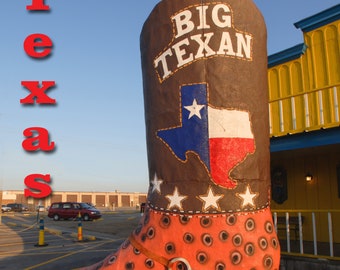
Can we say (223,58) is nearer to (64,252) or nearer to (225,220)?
(225,220)

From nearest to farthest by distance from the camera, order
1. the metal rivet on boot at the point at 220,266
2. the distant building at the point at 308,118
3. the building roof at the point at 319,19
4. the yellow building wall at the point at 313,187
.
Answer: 1. the metal rivet on boot at the point at 220,266
2. the distant building at the point at 308,118
3. the building roof at the point at 319,19
4. the yellow building wall at the point at 313,187

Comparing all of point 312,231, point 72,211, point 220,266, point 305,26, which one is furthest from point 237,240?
point 72,211

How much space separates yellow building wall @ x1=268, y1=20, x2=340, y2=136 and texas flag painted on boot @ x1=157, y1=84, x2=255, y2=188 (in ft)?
15.0

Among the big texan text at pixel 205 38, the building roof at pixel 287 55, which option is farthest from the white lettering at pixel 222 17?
the building roof at pixel 287 55

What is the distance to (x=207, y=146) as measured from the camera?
2.84m

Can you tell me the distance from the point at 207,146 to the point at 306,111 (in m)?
5.37

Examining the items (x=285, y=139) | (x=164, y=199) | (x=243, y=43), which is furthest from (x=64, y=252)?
(x=243, y=43)

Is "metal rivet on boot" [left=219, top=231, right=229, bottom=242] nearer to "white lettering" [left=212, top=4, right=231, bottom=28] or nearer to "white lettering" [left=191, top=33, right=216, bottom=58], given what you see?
"white lettering" [left=191, top=33, right=216, bottom=58]

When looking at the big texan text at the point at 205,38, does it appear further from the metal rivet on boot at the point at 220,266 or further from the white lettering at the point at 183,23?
the metal rivet on boot at the point at 220,266

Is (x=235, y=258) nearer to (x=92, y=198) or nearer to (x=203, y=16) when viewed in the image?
(x=203, y=16)

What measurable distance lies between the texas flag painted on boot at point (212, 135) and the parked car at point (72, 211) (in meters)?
22.7

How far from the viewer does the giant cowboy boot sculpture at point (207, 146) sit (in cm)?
277

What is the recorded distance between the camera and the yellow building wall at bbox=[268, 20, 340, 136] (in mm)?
7410

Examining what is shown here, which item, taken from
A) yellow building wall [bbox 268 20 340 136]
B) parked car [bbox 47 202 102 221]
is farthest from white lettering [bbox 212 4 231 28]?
parked car [bbox 47 202 102 221]
